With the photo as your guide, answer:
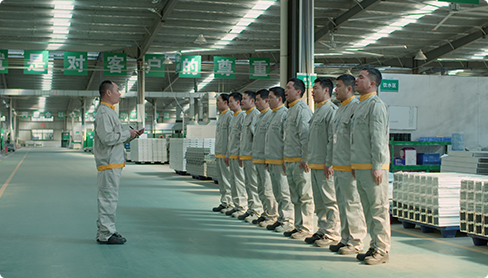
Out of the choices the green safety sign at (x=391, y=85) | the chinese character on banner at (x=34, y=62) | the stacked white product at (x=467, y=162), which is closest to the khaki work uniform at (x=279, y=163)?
the stacked white product at (x=467, y=162)

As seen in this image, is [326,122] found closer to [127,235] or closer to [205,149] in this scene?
[127,235]

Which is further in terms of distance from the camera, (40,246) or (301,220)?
(301,220)

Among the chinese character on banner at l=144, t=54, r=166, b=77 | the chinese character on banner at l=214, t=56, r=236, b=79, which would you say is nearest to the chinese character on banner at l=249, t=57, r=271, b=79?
the chinese character on banner at l=214, t=56, r=236, b=79

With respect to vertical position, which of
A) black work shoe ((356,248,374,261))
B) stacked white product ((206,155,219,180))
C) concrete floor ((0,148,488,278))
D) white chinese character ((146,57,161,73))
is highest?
white chinese character ((146,57,161,73))

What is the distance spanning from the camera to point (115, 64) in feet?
77.0

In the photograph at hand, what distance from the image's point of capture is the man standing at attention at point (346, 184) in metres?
5.00

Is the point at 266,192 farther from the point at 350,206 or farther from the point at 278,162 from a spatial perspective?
the point at 350,206

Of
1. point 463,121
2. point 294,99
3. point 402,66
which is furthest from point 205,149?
point 402,66

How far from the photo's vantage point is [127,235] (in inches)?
246

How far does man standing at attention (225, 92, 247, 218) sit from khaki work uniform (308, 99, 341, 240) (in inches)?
87.7

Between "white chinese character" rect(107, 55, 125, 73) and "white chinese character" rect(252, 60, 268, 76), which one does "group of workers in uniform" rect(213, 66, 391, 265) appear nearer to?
"white chinese character" rect(252, 60, 268, 76)

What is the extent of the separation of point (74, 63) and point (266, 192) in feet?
61.3

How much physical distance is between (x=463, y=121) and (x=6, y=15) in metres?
17.5

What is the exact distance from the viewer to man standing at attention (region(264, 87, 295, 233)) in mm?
6359
